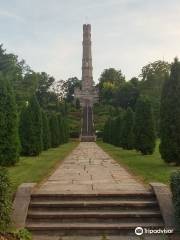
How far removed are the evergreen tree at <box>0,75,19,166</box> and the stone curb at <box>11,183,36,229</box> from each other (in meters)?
8.99

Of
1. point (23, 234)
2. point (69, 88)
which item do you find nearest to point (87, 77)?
point (69, 88)

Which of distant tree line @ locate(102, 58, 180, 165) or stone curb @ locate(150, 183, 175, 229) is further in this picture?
distant tree line @ locate(102, 58, 180, 165)

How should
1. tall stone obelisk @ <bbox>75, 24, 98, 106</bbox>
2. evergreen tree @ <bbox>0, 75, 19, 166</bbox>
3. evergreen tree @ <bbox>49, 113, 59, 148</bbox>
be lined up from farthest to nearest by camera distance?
1. tall stone obelisk @ <bbox>75, 24, 98, 106</bbox>
2. evergreen tree @ <bbox>49, 113, 59, 148</bbox>
3. evergreen tree @ <bbox>0, 75, 19, 166</bbox>

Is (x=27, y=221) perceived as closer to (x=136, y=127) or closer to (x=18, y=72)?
(x=136, y=127)

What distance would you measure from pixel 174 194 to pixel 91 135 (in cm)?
6754

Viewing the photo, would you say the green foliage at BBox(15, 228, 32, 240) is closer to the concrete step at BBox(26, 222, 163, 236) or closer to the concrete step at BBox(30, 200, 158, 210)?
the concrete step at BBox(26, 222, 163, 236)

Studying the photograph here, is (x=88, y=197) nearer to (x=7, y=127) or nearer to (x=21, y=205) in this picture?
(x=21, y=205)

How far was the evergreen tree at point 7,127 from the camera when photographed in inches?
769

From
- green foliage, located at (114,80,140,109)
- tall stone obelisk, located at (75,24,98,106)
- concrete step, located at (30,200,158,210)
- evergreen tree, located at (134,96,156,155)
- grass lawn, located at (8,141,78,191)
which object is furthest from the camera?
tall stone obelisk, located at (75,24,98,106)

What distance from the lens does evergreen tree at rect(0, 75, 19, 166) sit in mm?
19531

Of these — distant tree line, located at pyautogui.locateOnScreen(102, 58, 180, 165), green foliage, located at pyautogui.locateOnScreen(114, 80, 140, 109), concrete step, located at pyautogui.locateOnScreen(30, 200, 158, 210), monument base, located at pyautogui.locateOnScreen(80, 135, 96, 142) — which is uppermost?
green foliage, located at pyautogui.locateOnScreen(114, 80, 140, 109)

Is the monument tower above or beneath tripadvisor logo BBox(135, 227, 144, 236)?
above

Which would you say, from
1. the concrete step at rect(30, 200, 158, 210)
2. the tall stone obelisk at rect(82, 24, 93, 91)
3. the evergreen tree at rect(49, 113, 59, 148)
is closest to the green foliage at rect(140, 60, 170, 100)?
the evergreen tree at rect(49, 113, 59, 148)

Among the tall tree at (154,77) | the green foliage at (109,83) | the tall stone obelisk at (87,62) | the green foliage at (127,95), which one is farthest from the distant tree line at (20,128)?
the tall stone obelisk at (87,62)
